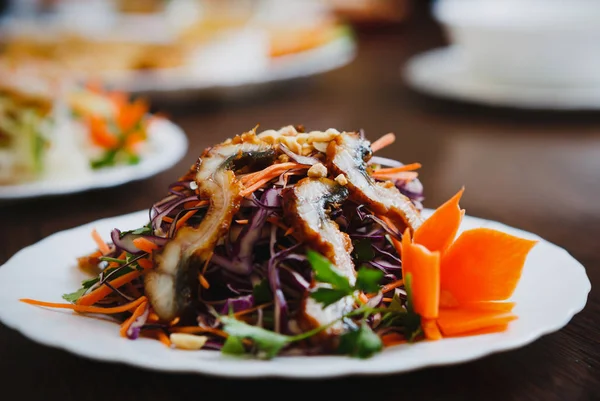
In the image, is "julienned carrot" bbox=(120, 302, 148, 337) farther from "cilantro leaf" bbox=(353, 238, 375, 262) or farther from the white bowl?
the white bowl

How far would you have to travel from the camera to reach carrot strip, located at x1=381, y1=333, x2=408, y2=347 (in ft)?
4.59

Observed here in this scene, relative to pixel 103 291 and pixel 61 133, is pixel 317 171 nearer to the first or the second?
pixel 103 291

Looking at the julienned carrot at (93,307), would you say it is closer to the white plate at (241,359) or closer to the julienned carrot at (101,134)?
the white plate at (241,359)

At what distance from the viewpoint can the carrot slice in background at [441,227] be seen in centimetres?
157

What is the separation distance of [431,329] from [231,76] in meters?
3.31

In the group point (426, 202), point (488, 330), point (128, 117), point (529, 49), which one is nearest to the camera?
point (488, 330)

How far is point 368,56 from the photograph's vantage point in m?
6.69

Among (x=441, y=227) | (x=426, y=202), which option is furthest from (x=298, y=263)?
(x=426, y=202)

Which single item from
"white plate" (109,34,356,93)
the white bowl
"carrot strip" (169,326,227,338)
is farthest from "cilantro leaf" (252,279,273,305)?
the white bowl

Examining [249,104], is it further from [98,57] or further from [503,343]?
[503,343]

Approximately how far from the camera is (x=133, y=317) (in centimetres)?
147

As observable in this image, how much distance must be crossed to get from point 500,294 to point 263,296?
0.46 meters

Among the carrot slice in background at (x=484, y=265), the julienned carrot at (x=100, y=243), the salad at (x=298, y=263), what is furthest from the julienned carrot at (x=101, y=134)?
the carrot slice in background at (x=484, y=265)

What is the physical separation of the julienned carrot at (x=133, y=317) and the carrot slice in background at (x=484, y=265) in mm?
592
